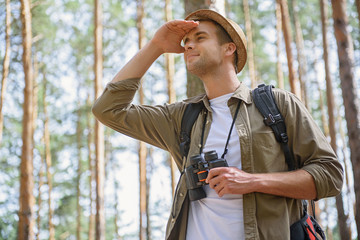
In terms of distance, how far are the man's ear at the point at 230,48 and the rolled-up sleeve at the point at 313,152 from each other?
2.21 ft

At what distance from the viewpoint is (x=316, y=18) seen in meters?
23.4

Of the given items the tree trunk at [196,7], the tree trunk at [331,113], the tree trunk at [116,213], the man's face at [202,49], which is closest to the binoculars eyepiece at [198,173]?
the man's face at [202,49]

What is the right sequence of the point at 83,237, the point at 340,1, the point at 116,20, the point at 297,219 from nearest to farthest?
the point at 297,219 < the point at 340,1 < the point at 116,20 < the point at 83,237

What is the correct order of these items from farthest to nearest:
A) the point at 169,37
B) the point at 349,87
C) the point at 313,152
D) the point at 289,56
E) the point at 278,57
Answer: the point at 278,57, the point at 289,56, the point at 349,87, the point at 169,37, the point at 313,152

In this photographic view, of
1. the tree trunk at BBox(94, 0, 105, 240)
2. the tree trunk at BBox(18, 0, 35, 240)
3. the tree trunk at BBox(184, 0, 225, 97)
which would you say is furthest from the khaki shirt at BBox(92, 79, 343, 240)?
the tree trunk at BBox(94, 0, 105, 240)

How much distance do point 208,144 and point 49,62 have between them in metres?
22.1

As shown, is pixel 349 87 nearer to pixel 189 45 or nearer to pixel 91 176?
pixel 189 45

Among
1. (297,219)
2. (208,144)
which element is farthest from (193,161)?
(297,219)

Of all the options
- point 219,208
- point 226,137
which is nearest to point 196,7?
point 226,137

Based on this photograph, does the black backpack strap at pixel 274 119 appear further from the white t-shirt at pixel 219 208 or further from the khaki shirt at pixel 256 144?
the white t-shirt at pixel 219 208

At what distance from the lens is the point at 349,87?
7871 millimetres

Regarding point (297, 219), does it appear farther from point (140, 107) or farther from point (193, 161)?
point (140, 107)

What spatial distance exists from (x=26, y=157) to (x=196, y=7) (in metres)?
8.24

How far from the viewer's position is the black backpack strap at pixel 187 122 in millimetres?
2875
